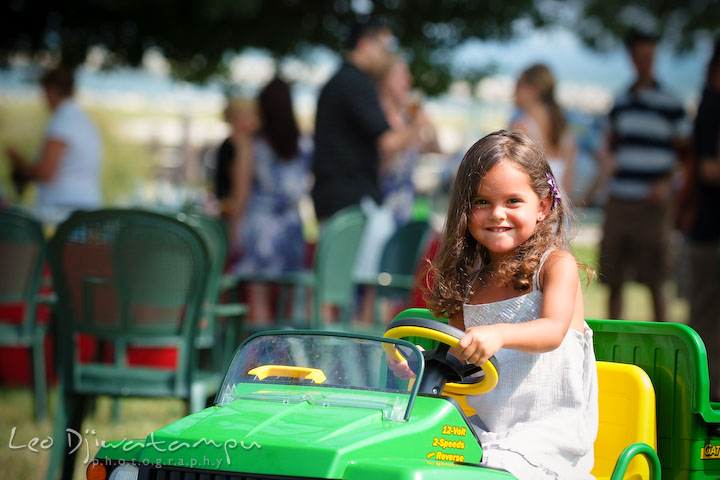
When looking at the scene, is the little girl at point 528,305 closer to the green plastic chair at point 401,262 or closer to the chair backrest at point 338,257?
the chair backrest at point 338,257

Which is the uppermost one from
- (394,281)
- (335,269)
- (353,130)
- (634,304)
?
(353,130)

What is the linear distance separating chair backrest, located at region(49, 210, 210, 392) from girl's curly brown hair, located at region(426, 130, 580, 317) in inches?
59.1

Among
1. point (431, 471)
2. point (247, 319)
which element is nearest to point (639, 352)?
point (431, 471)

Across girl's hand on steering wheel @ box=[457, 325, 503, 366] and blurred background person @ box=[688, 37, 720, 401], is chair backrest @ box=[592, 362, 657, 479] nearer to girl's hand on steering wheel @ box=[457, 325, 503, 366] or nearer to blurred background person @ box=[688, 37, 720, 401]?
girl's hand on steering wheel @ box=[457, 325, 503, 366]

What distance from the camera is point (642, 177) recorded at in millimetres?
7656

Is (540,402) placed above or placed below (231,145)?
below

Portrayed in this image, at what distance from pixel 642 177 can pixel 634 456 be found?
512cm

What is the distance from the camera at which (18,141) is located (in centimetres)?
1612

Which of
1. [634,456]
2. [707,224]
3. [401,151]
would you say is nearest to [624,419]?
[634,456]

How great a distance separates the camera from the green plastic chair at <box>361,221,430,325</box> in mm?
6277

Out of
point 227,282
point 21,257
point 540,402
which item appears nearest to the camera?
point 540,402

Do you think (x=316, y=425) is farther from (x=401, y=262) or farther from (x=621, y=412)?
(x=401, y=262)

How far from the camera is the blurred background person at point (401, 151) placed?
7.56 meters

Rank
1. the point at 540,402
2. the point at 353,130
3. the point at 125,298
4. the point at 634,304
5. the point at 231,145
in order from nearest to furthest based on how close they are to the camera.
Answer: the point at 540,402, the point at 125,298, the point at 353,130, the point at 231,145, the point at 634,304
